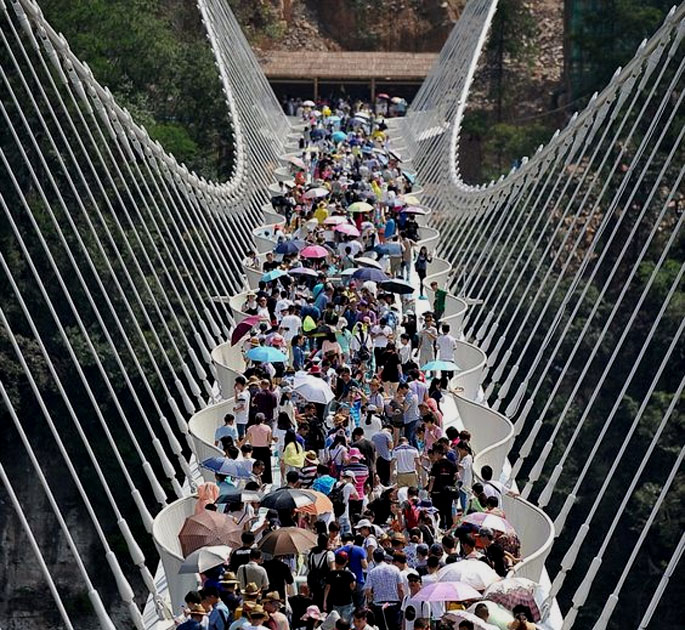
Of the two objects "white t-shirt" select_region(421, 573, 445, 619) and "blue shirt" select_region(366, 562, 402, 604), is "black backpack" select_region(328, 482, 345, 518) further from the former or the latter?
"white t-shirt" select_region(421, 573, 445, 619)

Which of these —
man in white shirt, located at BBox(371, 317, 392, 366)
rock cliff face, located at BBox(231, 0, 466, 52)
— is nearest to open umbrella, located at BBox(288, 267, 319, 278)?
man in white shirt, located at BBox(371, 317, 392, 366)

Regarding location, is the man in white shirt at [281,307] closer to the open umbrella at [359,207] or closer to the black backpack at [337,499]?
the black backpack at [337,499]

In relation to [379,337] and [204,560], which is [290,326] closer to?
[379,337]

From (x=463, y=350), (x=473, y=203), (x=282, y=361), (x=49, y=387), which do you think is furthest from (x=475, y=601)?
(x=49, y=387)

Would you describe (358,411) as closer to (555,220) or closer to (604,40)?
(555,220)

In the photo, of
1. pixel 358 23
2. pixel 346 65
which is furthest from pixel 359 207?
pixel 358 23
